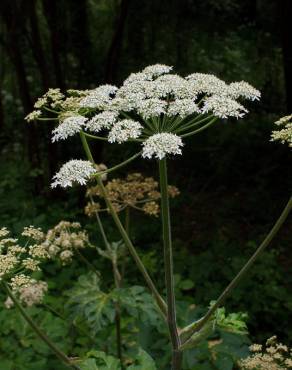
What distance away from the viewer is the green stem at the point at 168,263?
2.43m

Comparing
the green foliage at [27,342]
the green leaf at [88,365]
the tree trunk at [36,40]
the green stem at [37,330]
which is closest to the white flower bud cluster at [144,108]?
the green stem at [37,330]

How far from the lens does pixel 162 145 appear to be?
2.35 meters

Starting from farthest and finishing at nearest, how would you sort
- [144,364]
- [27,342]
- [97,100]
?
[27,342] < [144,364] < [97,100]

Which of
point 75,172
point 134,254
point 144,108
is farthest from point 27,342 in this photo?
point 144,108

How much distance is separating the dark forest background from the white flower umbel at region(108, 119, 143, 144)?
11.6 ft

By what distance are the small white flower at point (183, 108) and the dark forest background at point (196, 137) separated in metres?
3.51

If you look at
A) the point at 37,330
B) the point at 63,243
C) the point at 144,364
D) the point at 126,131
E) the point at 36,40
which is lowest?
the point at 144,364

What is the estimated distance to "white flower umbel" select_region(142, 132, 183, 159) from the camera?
2.31 meters

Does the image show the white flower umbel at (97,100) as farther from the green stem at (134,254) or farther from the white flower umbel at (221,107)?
the white flower umbel at (221,107)

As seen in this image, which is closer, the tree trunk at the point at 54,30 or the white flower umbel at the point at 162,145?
the white flower umbel at the point at 162,145

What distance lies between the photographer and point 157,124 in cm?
266

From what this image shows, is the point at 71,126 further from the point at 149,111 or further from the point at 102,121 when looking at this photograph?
the point at 149,111

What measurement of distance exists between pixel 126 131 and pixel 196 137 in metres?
7.81

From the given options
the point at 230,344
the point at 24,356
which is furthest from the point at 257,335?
the point at 24,356
